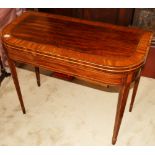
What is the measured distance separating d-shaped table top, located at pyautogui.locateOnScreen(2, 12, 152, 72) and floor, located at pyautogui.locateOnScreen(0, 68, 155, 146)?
78 cm

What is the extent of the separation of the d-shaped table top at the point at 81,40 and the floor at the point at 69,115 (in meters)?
0.78

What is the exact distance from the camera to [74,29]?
1.50m

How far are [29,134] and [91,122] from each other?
538mm

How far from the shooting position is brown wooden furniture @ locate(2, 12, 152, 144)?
3.90 feet

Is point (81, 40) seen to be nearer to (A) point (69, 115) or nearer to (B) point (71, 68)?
(B) point (71, 68)

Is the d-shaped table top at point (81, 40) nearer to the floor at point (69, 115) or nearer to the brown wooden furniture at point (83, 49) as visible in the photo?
the brown wooden furniture at point (83, 49)

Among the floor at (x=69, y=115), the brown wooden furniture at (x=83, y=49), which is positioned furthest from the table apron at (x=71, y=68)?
the floor at (x=69, y=115)

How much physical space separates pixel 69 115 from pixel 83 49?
81 cm

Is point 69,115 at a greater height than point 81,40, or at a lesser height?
lesser

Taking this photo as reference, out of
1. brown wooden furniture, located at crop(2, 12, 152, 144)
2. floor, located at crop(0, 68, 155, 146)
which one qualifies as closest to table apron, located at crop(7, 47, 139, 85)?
brown wooden furniture, located at crop(2, 12, 152, 144)

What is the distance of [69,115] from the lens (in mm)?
1891

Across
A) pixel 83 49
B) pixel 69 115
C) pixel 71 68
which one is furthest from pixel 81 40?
pixel 69 115

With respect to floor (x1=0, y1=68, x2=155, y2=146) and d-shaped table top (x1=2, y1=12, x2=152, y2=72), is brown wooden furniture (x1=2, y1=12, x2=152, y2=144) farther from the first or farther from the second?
floor (x1=0, y1=68, x2=155, y2=146)
